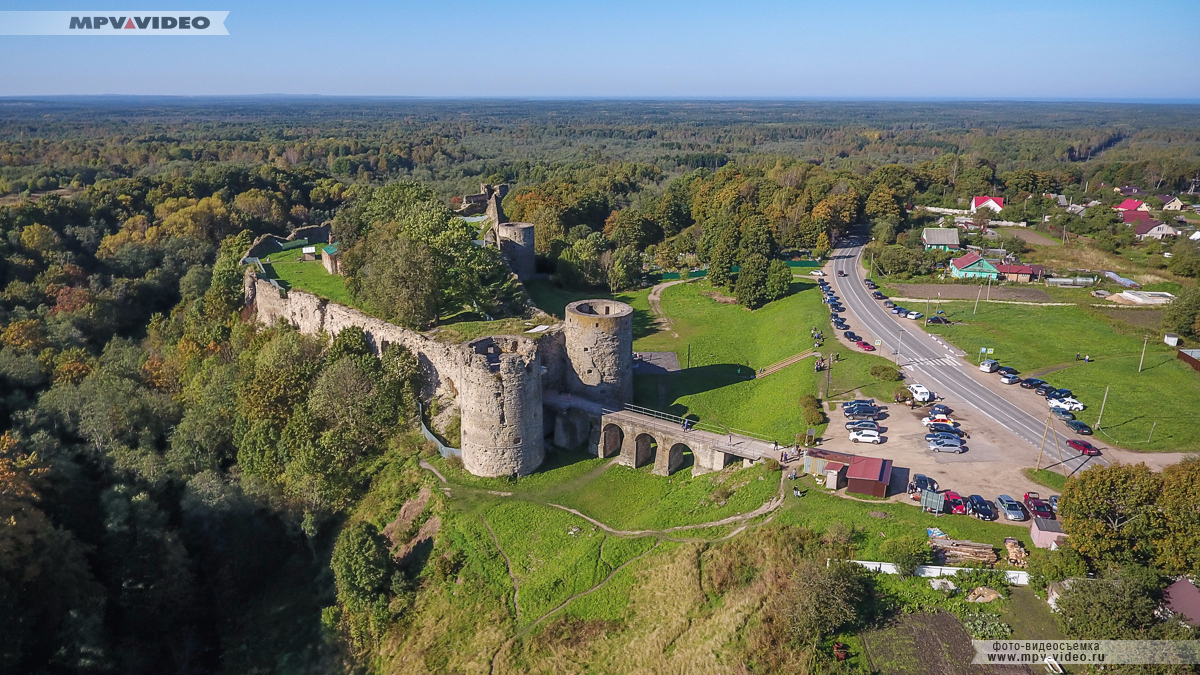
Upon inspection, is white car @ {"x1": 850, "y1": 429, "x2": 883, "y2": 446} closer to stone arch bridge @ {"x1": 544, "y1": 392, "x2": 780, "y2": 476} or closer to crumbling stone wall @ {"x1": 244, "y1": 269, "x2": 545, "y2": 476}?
stone arch bridge @ {"x1": 544, "y1": 392, "x2": 780, "y2": 476}

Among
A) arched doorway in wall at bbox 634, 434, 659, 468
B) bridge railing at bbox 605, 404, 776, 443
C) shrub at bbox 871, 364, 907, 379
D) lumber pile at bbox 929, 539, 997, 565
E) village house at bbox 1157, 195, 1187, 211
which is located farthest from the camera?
village house at bbox 1157, 195, 1187, 211

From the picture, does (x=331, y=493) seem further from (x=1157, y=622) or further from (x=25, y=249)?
(x=25, y=249)

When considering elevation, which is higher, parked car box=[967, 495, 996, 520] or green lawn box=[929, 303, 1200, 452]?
parked car box=[967, 495, 996, 520]

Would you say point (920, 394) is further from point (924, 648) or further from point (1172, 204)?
point (1172, 204)

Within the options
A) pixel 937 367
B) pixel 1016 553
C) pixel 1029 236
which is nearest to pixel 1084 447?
pixel 1016 553

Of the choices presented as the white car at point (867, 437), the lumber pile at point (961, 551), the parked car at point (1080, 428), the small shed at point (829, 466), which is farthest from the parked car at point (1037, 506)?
the parked car at point (1080, 428)

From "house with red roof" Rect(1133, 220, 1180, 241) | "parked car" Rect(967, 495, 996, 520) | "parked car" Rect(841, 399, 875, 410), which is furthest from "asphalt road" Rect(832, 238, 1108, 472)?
"house with red roof" Rect(1133, 220, 1180, 241)

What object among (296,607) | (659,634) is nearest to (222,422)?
(296,607)
